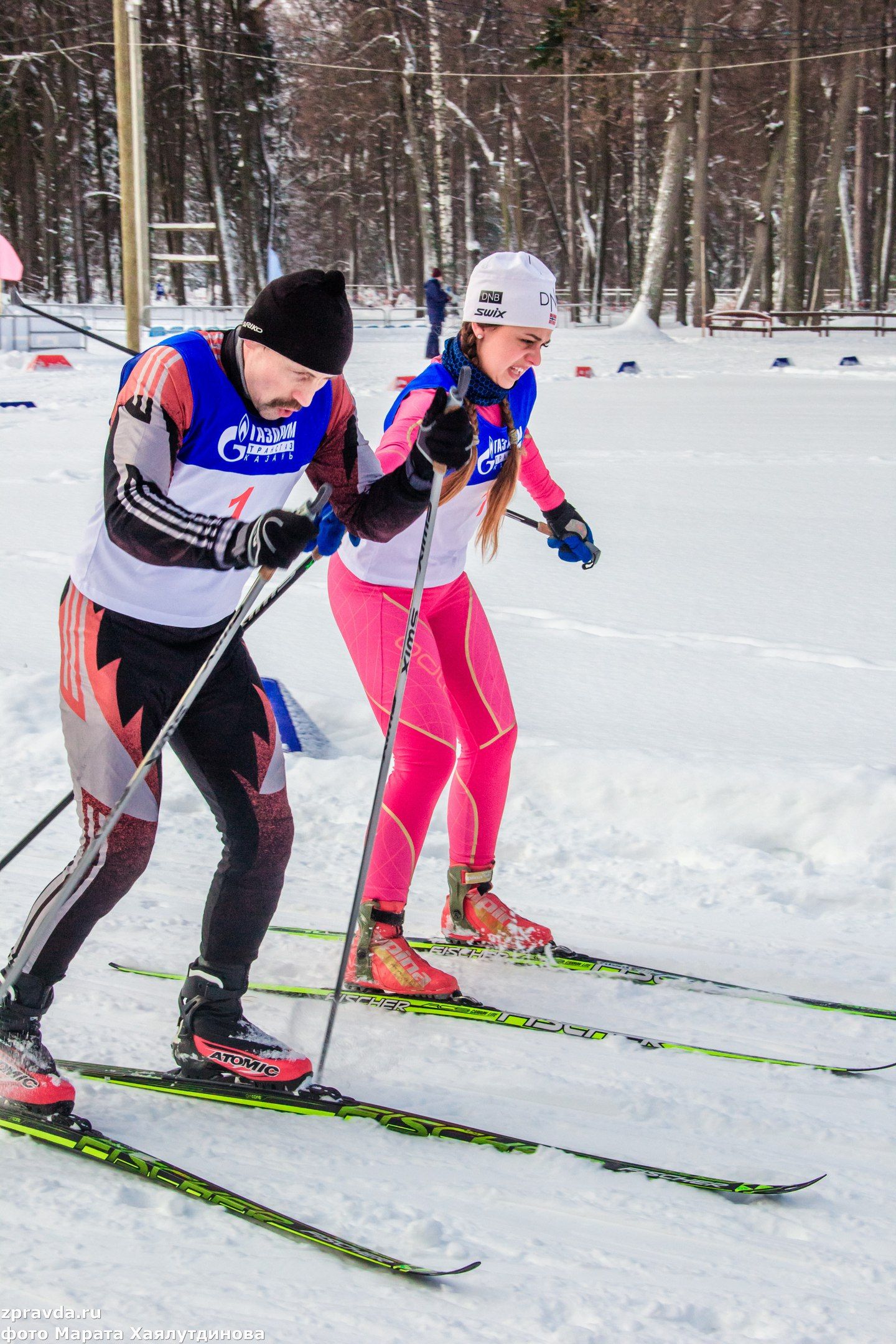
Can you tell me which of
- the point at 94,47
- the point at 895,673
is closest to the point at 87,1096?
the point at 895,673

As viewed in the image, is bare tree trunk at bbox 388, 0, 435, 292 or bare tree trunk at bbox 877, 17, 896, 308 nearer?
bare tree trunk at bbox 388, 0, 435, 292

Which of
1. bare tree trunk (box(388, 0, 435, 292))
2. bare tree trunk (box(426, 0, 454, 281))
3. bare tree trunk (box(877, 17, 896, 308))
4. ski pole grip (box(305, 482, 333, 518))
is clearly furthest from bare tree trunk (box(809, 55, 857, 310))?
ski pole grip (box(305, 482, 333, 518))

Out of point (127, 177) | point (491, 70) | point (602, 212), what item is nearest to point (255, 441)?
point (127, 177)

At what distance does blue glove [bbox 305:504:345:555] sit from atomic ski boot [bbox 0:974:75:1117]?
101cm

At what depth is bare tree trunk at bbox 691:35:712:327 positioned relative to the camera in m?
25.5

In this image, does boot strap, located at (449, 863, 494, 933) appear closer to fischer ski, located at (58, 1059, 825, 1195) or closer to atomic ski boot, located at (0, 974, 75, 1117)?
fischer ski, located at (58, 1059, 825, 1195)

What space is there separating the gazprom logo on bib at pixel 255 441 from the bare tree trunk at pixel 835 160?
28.7 metres

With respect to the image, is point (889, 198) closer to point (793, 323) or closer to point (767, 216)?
point (767, 216)

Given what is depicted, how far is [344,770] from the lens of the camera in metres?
4.24

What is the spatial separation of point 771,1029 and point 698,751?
1.63m

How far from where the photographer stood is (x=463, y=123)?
103 feet

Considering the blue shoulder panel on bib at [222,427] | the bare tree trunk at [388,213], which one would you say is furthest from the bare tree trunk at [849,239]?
the blue shoulder panel on bib at [222,427]

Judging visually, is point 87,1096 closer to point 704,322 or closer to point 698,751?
point 698,751

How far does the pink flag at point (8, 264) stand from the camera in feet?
14.4
